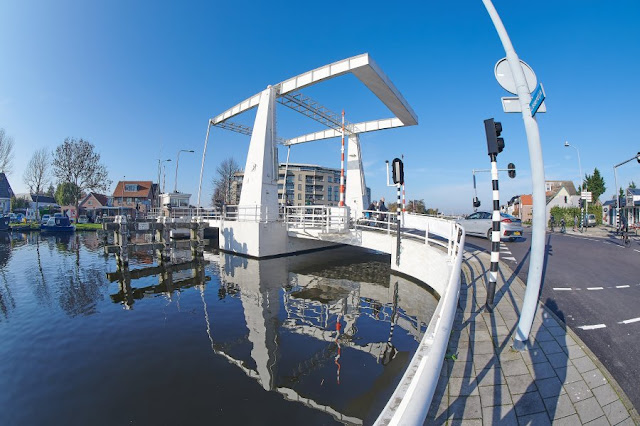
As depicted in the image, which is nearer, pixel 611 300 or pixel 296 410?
pixel 296 410

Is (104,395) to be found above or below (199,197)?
below

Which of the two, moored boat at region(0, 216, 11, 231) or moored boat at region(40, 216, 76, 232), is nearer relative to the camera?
moored boat at region(40, 216, 76, 232)

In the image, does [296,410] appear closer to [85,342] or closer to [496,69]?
[85,342]

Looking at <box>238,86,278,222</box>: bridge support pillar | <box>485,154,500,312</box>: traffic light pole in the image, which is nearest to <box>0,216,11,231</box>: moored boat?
<box>238,86,278,222</box>: bridge support pillar

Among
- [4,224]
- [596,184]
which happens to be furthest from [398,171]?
[596,184]

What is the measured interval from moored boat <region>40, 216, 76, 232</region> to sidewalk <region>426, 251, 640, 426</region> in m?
38.7

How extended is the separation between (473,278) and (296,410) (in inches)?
195

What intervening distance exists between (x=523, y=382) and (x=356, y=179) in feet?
62.2

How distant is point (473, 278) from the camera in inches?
255

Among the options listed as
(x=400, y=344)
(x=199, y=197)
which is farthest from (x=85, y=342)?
(x=199, y=197)

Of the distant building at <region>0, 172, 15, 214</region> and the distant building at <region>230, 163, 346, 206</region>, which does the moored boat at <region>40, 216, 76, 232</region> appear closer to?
the distant building at <region>0, 172, 15, 214</region>

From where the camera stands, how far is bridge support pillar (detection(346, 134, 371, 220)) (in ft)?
68.6

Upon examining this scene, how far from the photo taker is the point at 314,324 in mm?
6227

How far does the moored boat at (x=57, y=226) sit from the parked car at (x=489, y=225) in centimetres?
3747
